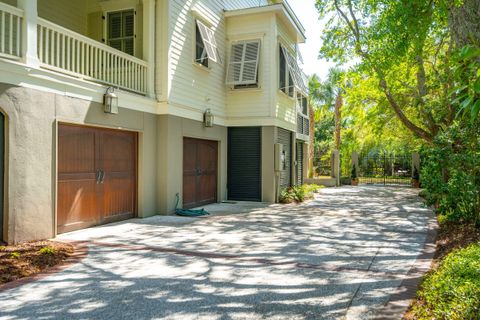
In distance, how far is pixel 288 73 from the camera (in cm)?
1466

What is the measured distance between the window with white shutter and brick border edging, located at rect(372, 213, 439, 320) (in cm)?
787

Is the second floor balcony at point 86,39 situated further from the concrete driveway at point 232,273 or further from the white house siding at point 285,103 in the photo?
the white house siding at point 285,103

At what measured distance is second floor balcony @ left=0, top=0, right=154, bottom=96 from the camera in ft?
22.2

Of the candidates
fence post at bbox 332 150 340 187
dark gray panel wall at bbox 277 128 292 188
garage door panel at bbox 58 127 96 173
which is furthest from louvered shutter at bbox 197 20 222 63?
fence post at bbox 332 150 340 187

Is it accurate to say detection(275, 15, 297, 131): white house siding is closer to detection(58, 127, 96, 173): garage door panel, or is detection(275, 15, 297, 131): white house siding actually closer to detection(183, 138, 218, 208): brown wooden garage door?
detection(183, 138, 218, 208): brown wooden garage door

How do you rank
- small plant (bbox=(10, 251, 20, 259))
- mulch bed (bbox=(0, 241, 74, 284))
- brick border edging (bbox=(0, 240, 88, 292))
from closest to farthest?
brick border edging (bbox=(0, 240, 88, 292)), mulch bed (bbox=(0, 241, 74, 284)), small plant (bbox=(10, 251, 20, 259))

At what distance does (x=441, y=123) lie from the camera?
13.3m

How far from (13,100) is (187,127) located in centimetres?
531

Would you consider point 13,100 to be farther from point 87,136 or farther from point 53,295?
point 53,295

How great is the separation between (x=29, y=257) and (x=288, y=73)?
11.2 metres

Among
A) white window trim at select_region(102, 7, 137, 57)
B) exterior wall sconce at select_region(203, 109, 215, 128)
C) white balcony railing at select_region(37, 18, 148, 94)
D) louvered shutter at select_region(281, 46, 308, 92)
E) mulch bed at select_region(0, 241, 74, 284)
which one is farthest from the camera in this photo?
louvered shutter at select_region(281, 46, 308, 92)

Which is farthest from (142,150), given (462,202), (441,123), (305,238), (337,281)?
(441,123)

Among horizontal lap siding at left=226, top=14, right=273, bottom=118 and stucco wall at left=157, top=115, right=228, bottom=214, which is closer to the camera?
stucco wall at left=157, top=115, right=228, bottom=214

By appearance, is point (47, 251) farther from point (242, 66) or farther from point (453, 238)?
point (242, 66)
